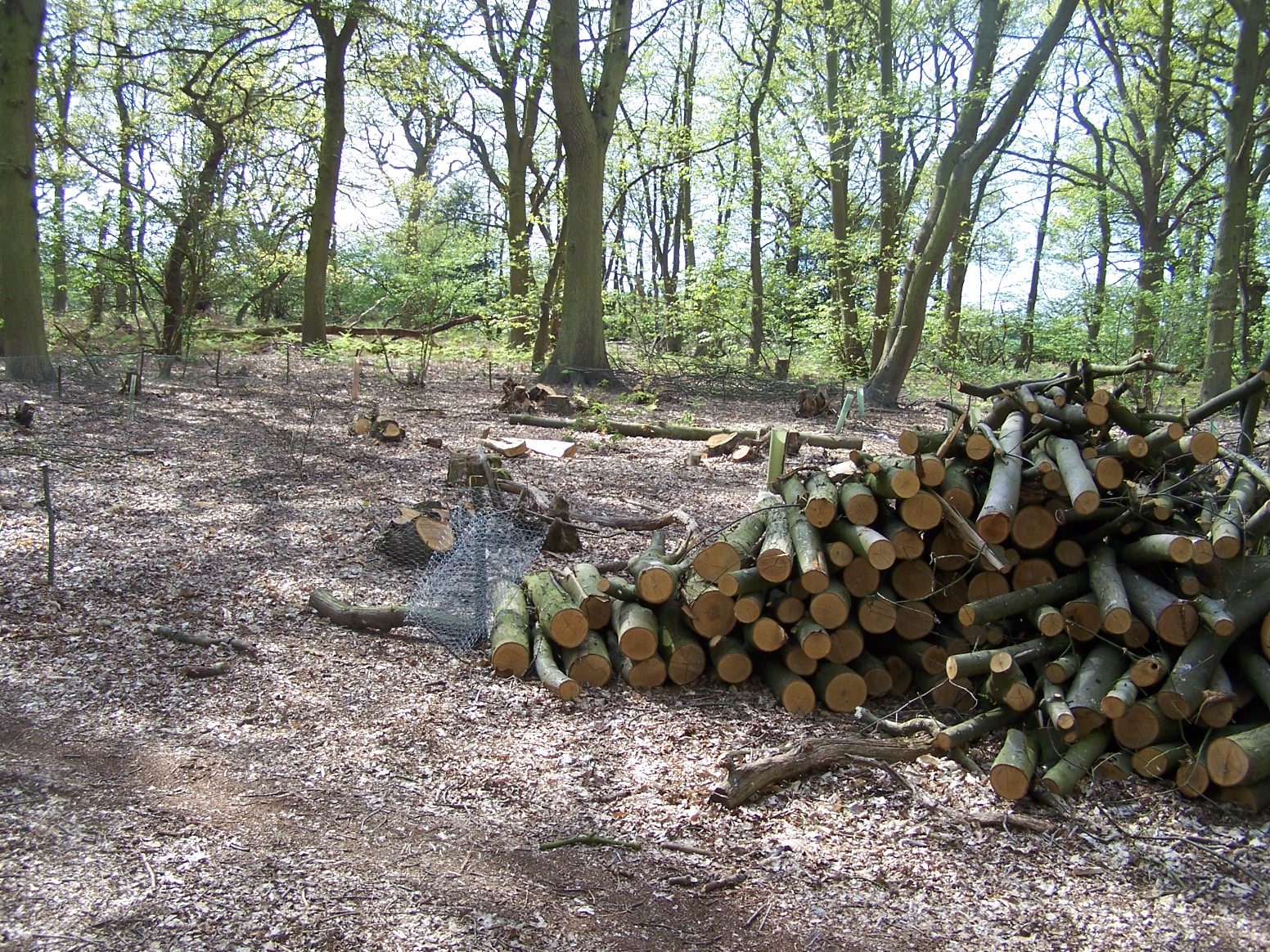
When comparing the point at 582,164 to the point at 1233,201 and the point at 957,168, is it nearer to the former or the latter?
the point at 957,168

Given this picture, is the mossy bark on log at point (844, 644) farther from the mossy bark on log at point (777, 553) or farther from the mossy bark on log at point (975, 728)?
the mossy bark on log at point (975, 728)

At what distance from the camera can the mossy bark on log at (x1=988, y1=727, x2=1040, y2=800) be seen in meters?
3.45

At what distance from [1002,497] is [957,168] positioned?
434 inches

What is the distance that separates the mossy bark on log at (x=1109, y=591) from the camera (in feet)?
12.2

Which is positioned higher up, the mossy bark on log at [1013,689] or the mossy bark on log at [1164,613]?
the mossy bark on log at [1164,613]

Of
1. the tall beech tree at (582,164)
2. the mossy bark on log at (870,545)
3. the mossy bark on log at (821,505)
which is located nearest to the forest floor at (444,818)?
the mossy bark on log at (870,545)

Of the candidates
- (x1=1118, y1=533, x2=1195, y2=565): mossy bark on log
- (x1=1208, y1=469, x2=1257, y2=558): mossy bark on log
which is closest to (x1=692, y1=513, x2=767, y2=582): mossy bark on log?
(x1=1118, y1=533, x2=1195, y2=565): mossy bark on log

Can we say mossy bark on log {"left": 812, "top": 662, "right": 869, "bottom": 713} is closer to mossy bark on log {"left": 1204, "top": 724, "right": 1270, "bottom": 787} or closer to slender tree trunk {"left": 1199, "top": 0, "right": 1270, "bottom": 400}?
mossy bark on log {"left": 1204, "top": 724, "right": 1270, "bottom": 787}

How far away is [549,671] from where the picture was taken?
449cm

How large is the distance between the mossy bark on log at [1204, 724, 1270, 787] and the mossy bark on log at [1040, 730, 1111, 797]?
371 mm

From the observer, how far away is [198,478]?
7887mm

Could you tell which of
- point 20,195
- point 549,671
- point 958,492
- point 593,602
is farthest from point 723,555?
point 20,195

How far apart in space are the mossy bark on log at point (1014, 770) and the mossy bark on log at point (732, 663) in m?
1.26

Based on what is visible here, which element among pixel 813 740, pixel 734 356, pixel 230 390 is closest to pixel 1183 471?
pixel 813 740
